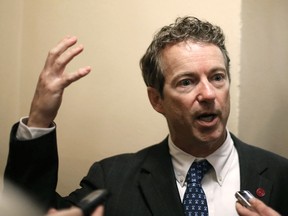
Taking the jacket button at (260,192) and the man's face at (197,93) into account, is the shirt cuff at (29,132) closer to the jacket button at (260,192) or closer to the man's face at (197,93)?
the man's face at (197,93)

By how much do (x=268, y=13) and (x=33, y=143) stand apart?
1.00 metres

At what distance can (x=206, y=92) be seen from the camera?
1.07 m

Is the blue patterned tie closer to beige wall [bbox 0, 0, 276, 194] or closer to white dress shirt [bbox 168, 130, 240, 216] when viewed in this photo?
white dress shirt [bbox 168, 130, 240, 216]

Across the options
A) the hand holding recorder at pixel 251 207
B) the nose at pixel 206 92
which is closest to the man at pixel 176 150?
the nose at pixel 206 92

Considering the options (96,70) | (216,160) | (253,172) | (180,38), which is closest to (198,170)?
(216,160)

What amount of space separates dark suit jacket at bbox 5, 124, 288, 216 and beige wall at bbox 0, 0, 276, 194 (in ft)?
0.69

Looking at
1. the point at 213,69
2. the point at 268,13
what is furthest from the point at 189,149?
the point at 268,13

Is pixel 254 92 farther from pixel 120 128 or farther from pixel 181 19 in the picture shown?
pixel 120 128

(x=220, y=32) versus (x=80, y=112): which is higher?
(x=220, y=32)

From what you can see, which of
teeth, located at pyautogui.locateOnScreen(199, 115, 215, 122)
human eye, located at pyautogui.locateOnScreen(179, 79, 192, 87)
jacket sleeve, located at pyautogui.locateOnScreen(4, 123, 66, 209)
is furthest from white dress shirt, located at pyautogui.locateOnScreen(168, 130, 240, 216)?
jacket sleeve, located at pyautogui.locateOnScreen(4, 123, 66, 209)

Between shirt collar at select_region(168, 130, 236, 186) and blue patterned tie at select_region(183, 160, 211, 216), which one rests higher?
shirt collar at select_region(168, 130, 236, 186)

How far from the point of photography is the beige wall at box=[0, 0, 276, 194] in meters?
1.39

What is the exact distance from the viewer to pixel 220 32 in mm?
1200

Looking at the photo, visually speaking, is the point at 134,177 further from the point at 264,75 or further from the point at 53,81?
the point at 264,75
